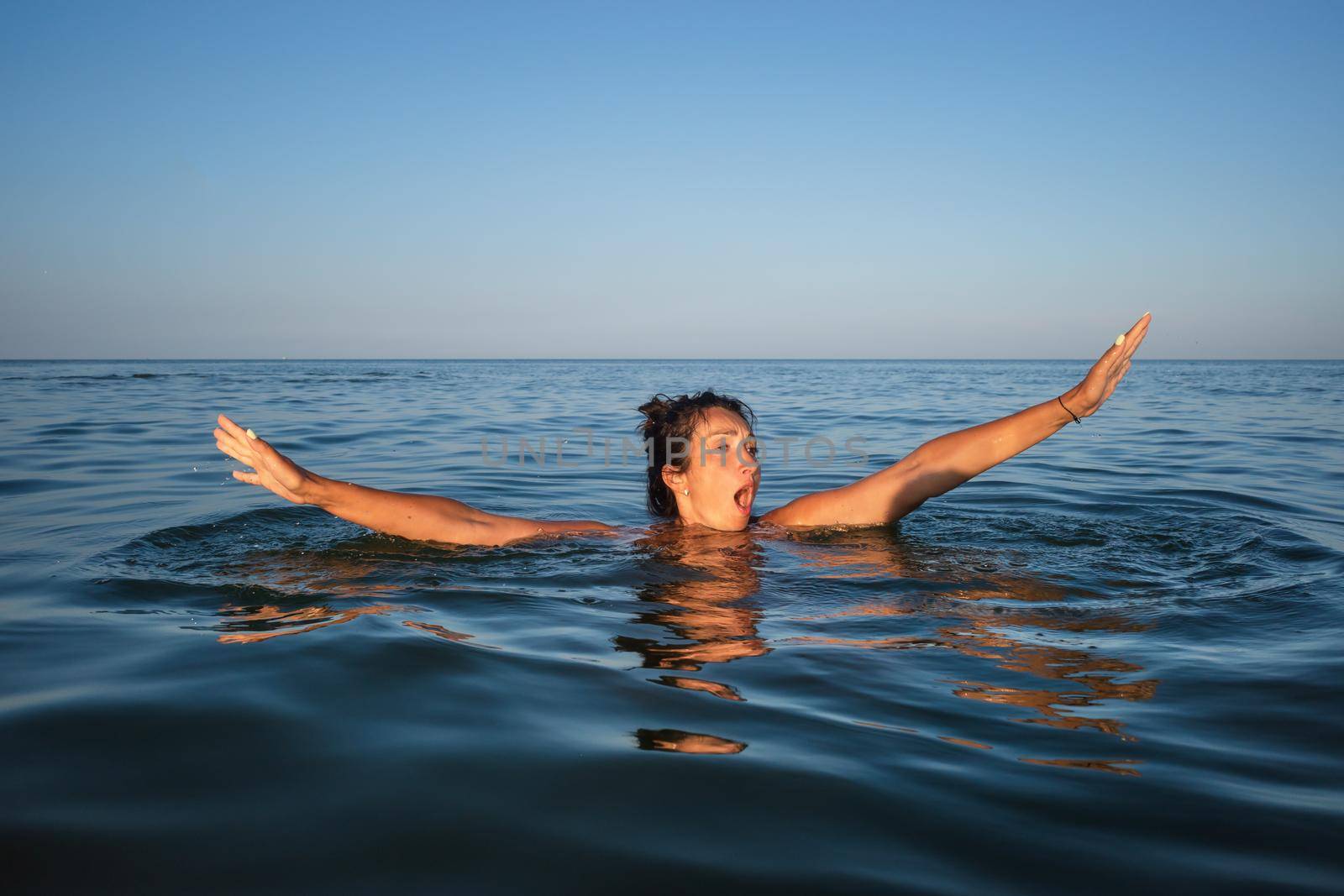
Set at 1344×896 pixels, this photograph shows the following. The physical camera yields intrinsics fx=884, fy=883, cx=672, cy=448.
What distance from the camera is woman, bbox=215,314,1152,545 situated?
3.93 metres

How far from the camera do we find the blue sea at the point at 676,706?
1.79 metres

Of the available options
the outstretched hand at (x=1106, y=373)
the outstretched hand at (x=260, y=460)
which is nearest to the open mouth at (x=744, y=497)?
the outstretched hand at (x=1106, y=373)

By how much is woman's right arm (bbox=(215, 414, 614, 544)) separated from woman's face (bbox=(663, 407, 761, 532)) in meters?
0.61

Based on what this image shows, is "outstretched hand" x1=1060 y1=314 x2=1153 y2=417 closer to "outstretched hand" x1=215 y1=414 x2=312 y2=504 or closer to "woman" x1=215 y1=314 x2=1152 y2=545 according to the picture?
"woman" x1=215 y1=314 x2=1152 y2=545

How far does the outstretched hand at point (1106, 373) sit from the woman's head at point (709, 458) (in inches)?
63.6

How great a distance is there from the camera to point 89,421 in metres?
13.0

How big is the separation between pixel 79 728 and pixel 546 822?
1382 millimetres

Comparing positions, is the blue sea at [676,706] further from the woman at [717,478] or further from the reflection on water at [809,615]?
the woman at [717,478]

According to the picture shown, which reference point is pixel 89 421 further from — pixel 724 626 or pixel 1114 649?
pixel 1114 649

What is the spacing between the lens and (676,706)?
2.57 metres

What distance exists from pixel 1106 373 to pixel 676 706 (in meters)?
2.59

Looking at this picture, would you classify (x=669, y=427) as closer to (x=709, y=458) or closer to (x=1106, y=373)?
(x=709, y=458)

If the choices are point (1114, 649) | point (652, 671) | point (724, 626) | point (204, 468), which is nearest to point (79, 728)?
point (652, 671)

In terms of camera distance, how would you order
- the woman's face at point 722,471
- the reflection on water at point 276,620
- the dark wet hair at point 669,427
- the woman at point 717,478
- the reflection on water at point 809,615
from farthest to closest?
the dark wet hair at point 669,427 → the woman's face at point 722,471 → the woman at point 717,478 → the reflection on water at point 276,620 → the reflection on water at point 809,615
